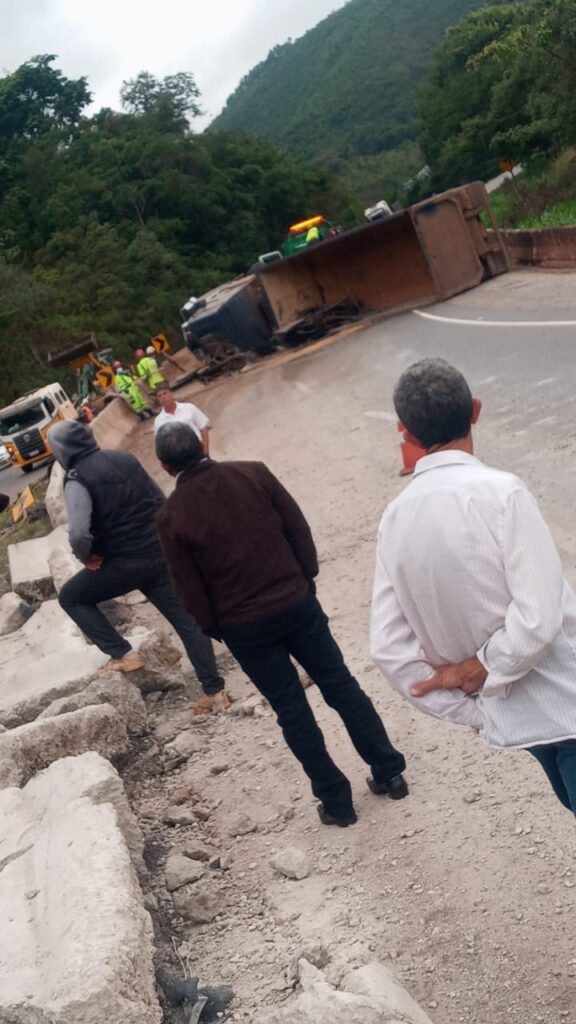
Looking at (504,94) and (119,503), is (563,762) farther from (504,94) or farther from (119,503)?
(504,94)

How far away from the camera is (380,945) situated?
4.00 m

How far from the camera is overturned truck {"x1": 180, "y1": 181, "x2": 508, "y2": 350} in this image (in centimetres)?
2309

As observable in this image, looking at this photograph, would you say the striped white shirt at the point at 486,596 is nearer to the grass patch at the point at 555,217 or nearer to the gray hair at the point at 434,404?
the gray hair at the point at 434,404

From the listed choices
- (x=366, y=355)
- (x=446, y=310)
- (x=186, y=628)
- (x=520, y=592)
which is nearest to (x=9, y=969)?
(x=520, y=592)

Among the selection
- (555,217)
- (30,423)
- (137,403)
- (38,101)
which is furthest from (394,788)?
(38,101)

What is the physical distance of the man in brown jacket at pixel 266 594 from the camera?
482 centimetres

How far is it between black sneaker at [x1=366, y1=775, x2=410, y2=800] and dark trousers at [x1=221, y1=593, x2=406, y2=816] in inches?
0.9

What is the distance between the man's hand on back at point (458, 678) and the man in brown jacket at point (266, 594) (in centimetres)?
187

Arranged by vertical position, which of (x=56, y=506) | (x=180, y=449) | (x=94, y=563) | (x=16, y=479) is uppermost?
(x=180, y=449)

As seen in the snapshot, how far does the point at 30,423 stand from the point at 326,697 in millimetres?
28822

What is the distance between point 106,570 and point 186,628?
0.59 meters

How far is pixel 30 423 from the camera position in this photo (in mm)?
32750

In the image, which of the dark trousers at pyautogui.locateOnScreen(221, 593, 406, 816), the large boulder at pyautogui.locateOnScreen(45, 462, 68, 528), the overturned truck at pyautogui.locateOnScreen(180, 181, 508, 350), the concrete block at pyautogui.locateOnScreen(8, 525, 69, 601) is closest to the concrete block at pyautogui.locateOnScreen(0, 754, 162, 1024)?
the dark trousers at pyautogui.locateOnScreen(221, 593, 406, 816)

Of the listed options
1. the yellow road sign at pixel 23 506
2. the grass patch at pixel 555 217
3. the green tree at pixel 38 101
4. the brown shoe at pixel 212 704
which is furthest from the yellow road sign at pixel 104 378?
the green tree at pixel 38 101
